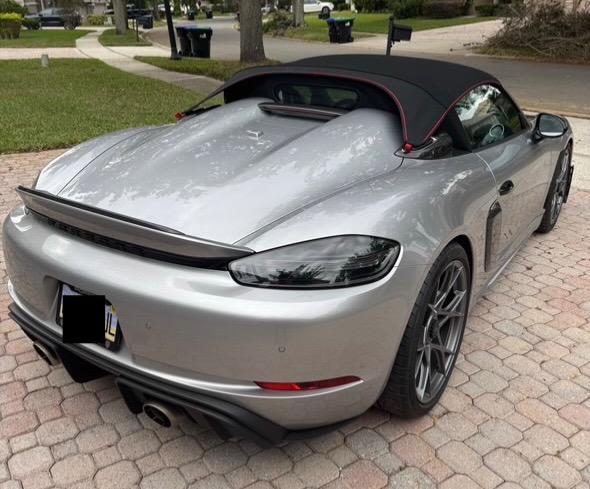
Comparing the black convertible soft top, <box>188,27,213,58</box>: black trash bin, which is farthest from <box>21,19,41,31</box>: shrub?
the black convertible soft top

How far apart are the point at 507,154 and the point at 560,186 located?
188 cm

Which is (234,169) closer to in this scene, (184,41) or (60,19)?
(184,41)

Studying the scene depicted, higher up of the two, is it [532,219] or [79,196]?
[79,196]

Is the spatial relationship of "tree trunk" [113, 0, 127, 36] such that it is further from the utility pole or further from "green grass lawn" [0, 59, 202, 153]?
"green grass lawn" [0, 59, 202, 153]

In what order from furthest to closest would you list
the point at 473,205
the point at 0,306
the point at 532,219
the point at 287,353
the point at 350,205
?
the point at 532,219
the point at 0,306
the point at 473,205
the point at 350,205
the point at 287,353

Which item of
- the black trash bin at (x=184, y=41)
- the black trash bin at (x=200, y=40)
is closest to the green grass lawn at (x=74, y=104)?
the black trash bin at (x=200, y=40)

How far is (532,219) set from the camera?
12.6ft

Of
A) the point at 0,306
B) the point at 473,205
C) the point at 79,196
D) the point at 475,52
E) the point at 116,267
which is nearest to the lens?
the point at 116,267

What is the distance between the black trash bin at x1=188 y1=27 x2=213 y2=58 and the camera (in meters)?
19.3

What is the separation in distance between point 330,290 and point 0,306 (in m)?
2.49

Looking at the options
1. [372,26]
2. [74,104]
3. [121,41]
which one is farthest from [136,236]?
[372,26]

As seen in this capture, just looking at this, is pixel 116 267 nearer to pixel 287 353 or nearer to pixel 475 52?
pixel 287 353

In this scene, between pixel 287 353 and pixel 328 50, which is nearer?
pixel 287 353

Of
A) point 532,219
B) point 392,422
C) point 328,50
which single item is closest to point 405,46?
point 328,50
